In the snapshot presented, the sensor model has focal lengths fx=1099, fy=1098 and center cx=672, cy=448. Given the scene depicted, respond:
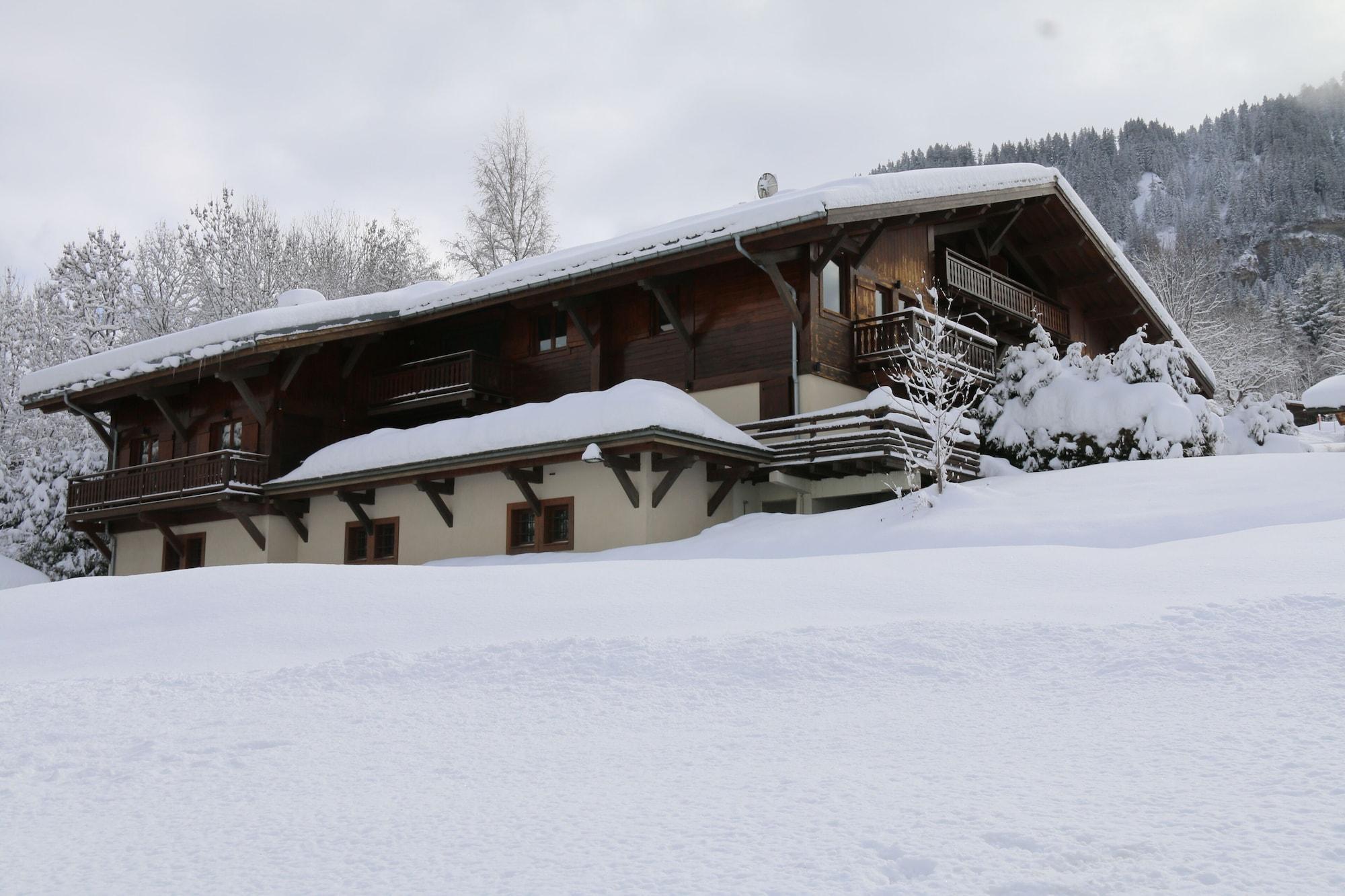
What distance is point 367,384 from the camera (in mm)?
24750

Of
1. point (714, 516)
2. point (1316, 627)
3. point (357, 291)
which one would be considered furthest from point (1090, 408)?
point (357, 291)

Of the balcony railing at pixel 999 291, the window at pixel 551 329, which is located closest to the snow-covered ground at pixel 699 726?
the balcony railing at pixel 999 291

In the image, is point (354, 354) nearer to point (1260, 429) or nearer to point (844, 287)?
point (844, 287)

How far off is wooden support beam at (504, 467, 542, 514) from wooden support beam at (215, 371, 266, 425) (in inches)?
272

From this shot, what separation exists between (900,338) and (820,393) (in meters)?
1.92

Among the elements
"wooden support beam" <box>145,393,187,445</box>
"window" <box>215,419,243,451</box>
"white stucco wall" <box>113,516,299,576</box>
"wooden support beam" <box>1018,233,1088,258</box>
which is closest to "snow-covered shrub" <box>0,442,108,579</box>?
"white stucco wall" <box>113,516,299,576</box>

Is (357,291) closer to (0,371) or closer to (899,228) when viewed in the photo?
(0,371)

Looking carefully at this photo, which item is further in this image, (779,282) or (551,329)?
(551,329)

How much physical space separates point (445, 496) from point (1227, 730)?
17.2m

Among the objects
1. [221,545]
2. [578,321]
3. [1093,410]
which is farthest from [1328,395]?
[221,545]

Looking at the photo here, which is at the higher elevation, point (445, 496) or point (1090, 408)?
point (1090, 408)

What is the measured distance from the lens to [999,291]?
76.8ft

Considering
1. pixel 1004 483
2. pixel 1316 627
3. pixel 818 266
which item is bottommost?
pixel 1316 627

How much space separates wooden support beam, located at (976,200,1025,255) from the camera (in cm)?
2317
